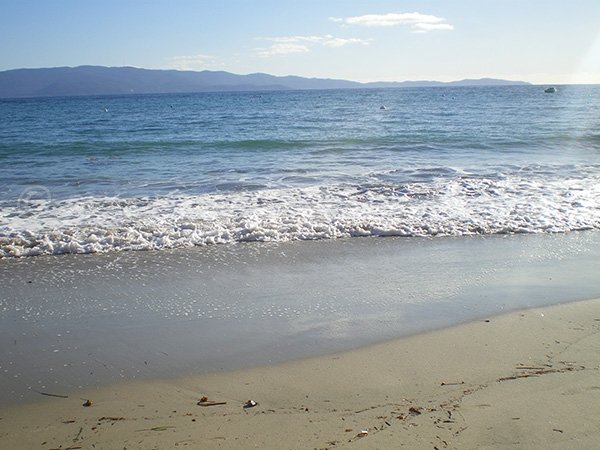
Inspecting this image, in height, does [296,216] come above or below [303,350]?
above

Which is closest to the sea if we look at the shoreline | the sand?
the shoreline

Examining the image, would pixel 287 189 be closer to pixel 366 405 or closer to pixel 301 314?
pixel 301 314

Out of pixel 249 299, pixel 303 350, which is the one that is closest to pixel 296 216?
pixel 249 299

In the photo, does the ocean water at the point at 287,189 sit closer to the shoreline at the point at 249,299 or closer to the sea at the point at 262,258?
the sea at the point at 262,258

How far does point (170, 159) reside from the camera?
1728cm

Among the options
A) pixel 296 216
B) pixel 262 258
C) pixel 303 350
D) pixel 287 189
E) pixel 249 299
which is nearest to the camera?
pixel 303 350

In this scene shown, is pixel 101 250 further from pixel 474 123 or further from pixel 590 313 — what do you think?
pixel 474 123

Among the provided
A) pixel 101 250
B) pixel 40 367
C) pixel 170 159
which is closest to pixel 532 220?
pixel 101 250

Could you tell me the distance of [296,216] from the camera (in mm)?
8828

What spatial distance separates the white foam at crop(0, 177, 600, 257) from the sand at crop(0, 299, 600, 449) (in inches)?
151

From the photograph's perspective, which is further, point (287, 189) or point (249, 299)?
point (287, 189)

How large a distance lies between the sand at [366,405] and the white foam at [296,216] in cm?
384

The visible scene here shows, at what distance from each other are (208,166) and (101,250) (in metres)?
8.55

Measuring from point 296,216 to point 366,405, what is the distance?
5.60 m
